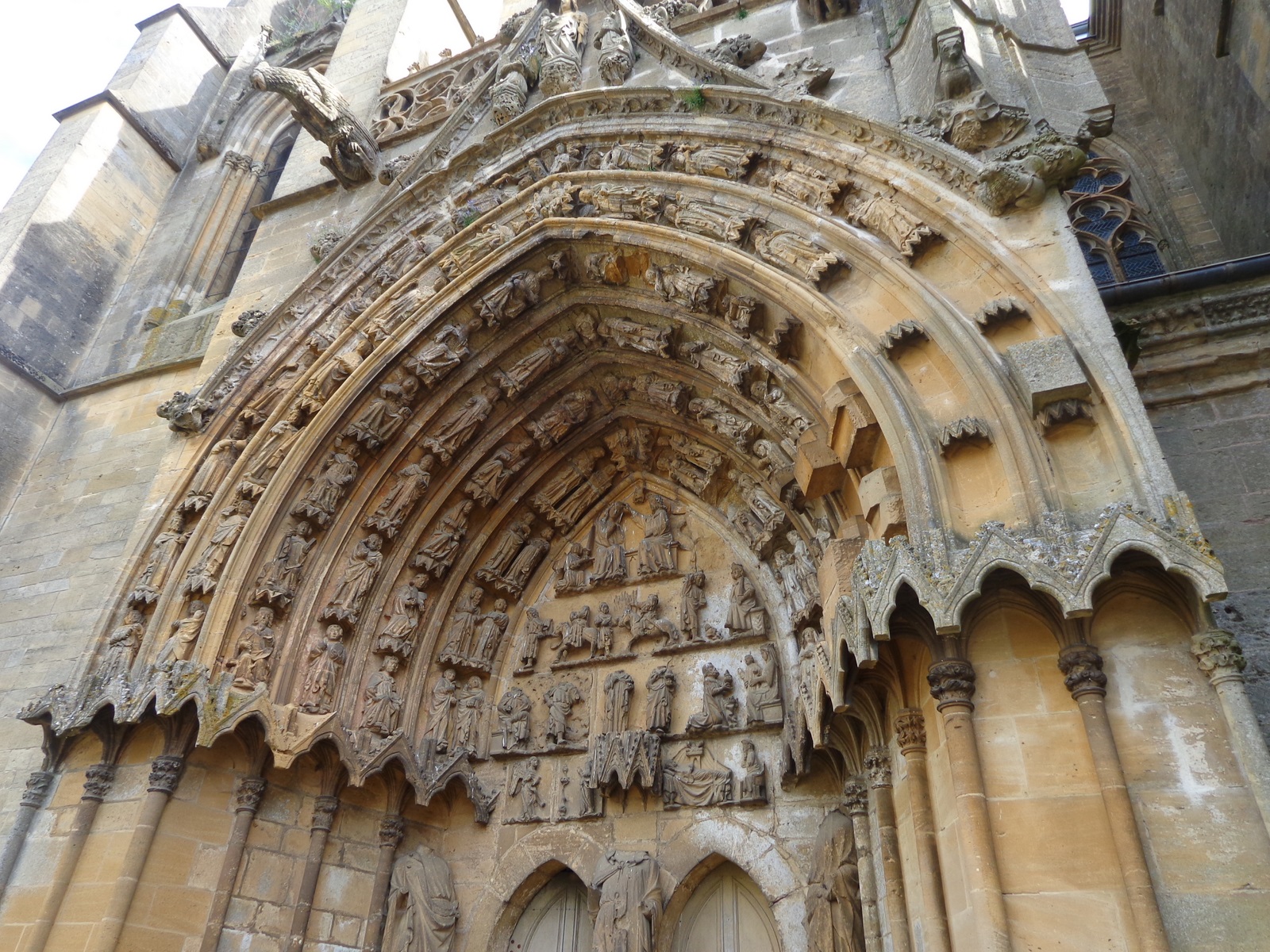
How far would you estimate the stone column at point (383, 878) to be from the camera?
21.5ft

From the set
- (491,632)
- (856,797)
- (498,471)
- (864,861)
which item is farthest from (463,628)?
(864,861)

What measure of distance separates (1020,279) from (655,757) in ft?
13.4

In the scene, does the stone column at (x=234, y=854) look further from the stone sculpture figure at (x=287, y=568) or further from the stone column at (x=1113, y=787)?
the stone column at (x=1113, y=787)

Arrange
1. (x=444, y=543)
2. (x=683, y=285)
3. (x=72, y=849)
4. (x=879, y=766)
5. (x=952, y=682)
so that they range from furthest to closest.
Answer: (x=444, y=543), (x=683, y=285), (x=72, y=849), (x=879, y=766), (x=952, y=682)

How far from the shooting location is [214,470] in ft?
24.3

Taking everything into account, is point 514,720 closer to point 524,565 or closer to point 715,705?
point 524,565

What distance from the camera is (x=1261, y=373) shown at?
5.66 metres

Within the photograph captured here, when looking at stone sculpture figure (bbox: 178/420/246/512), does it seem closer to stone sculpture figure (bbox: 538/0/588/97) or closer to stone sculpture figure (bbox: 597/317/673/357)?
stone sculpture figure (bbox: 597/317/673/357)

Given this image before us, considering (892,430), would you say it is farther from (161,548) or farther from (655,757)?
(161,548)

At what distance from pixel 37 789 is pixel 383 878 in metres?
2.47

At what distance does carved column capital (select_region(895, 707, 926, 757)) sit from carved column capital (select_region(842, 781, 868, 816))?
107 centimetres

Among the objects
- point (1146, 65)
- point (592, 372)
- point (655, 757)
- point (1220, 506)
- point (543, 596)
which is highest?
point (1146, 65)

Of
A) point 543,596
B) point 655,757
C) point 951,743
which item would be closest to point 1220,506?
point 951,743

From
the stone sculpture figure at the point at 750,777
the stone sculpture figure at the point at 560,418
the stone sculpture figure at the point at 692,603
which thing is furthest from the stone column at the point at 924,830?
the stone sculpture figure at the point at 560,418
